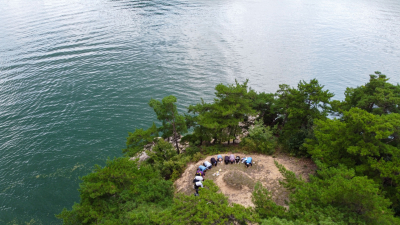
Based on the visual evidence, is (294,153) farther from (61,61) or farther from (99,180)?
(61,61)

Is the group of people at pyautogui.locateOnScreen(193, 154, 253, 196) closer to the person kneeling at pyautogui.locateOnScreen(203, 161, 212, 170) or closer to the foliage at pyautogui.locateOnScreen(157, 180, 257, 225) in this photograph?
the person kneeling at pyautogui.locateOnScreen(203, 161, 212, 170)

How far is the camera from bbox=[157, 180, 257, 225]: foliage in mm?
13196

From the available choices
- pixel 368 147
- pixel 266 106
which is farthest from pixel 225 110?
pixel 368 147

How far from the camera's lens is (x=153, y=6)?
9962cm

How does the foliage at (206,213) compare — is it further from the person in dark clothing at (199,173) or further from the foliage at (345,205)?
the person in dark clothing at (199,173)

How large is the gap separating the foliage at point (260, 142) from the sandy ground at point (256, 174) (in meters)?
0.99

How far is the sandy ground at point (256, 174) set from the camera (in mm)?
22719

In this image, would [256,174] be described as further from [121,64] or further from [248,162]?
[121,64]

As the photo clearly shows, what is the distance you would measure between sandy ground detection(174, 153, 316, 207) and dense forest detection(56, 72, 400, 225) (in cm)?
106

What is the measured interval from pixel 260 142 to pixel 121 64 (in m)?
42.1

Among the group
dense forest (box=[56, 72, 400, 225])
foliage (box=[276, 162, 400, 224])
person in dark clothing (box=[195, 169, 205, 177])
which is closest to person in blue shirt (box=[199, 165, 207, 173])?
person in dark clothing (box=[195, 169, 205, 177])

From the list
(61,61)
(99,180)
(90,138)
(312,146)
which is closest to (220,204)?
(99,180)

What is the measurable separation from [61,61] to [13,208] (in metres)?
40.2

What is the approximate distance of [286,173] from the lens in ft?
60.8
